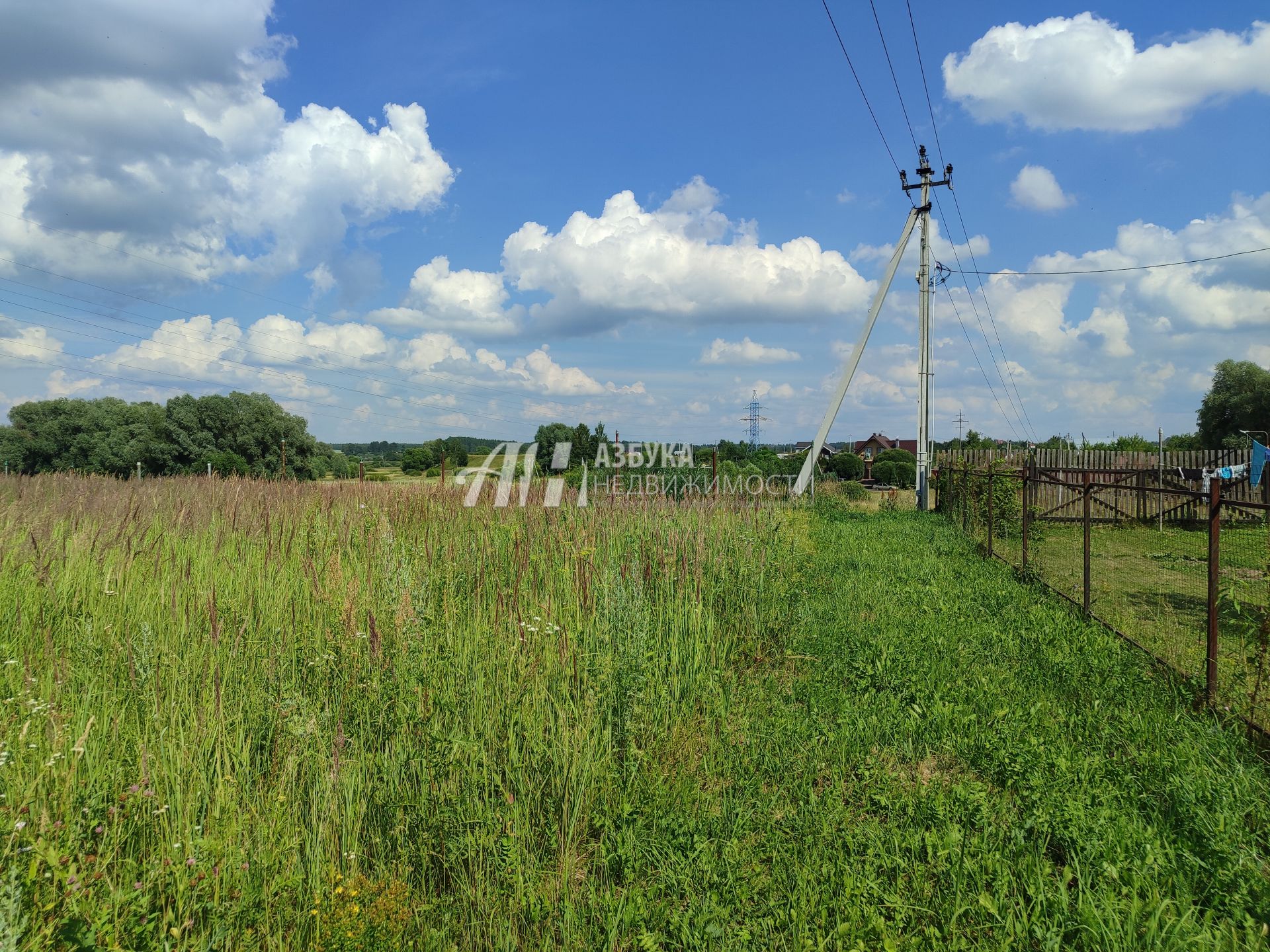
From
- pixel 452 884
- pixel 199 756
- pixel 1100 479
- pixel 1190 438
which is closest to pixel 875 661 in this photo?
pixel 452 884

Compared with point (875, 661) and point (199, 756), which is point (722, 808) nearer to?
point (199, 756)

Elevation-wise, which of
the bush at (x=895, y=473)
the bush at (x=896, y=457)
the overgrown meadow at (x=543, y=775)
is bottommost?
the overgrown meadow at (x=543, y=775)

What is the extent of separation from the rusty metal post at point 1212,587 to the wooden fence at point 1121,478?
1165cm

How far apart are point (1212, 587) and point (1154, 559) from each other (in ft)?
30.8

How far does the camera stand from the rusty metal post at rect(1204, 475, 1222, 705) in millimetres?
4305

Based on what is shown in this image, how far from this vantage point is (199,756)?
95.3 inches

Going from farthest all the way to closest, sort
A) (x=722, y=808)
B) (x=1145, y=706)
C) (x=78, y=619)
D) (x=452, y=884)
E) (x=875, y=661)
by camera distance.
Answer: (x=875, y=661), (x=1145, y=706), (x=78, y=619), (x=722, y=808), (x=452, y=884)

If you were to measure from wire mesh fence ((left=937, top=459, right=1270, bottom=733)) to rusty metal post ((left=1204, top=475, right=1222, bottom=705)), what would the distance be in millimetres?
10

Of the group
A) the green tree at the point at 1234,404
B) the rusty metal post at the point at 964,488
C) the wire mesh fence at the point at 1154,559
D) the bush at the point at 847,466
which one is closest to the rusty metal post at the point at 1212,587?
the wire mesh fence at the point at 1154,559

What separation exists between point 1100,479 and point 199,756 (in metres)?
23.8

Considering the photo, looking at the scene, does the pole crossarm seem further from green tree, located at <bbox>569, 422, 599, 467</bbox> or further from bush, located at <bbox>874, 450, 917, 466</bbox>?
bush, located at <bbox>874, 450, 917, 466</bbox>

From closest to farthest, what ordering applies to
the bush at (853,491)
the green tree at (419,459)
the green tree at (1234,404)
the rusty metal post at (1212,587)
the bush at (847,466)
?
1. the rusty metal post at (1212,587)
2. the green tree at (419,459)
3. the bush at (853,491)
4. the green tree at (1234,404)
5. the bush at (847,466)

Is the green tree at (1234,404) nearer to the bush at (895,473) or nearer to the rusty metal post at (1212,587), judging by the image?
the bush at (895,473)

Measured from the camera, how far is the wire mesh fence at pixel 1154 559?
14.2 feet
